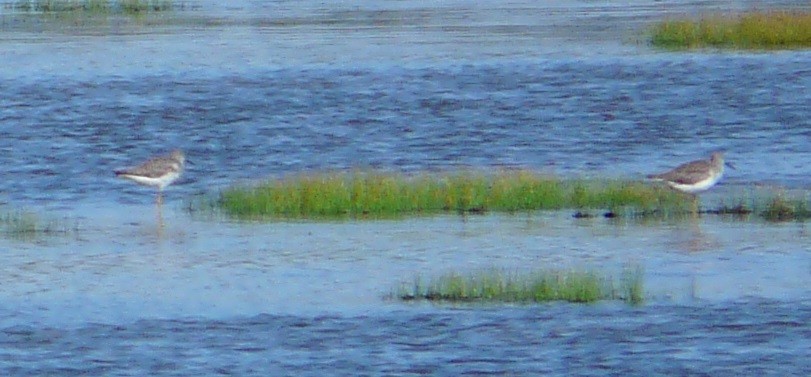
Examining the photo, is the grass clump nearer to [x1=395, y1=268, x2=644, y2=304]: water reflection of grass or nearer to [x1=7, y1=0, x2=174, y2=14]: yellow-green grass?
[x1=395, y1=268, x2=644, y2=304]: water reflection of grass

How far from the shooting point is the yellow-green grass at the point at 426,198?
2212cm

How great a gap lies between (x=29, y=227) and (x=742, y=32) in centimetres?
2502

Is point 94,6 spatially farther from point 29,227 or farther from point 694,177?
point 694,177

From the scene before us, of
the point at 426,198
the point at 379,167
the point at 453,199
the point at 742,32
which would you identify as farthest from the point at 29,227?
the point at 742,32

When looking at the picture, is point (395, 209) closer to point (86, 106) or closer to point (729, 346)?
point (729, 346)

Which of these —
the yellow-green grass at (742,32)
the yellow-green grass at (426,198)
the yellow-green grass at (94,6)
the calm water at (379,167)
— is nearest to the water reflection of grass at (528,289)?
the calm water at (379,167)

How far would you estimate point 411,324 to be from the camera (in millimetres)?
15648

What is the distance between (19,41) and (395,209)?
95.6 feet

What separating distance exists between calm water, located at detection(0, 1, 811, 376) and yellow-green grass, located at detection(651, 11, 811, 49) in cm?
110

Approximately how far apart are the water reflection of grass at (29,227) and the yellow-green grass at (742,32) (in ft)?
78.2

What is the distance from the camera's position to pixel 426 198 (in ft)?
73.1

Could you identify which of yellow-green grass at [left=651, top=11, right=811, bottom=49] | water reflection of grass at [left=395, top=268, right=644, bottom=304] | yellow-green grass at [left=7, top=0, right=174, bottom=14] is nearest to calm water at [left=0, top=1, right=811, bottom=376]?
water reflection of grass at [left=395, top=268, right=644, bottom=304]

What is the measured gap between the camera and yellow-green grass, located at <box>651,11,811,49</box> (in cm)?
4316

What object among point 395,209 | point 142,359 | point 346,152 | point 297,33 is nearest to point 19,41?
point 297,33
